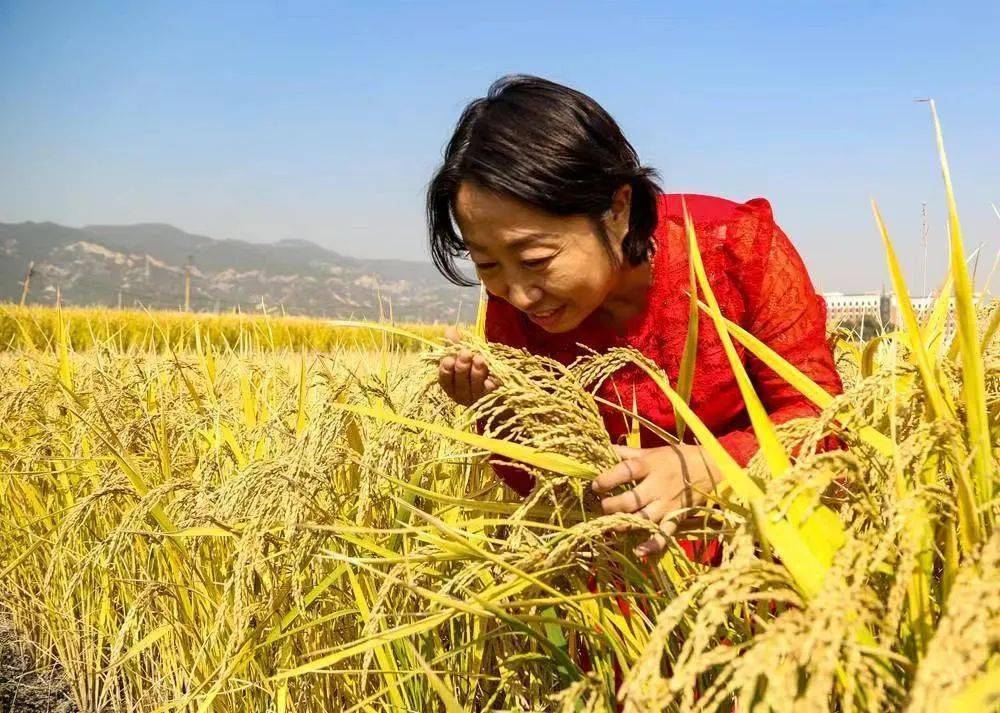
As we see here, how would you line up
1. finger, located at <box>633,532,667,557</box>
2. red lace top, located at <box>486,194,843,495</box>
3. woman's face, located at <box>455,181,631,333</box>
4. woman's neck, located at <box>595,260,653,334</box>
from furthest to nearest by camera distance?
1. woman's neck, located at <box>595,260,653,334</box>
2. red lace top, located at <box>486,194,843,495</box>
3. woman's face, located at <box>455,181,631,333</box>
4. finger, located at <box>633,532,667,557</box>

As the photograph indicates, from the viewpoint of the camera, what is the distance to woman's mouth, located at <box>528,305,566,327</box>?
5.80 feet

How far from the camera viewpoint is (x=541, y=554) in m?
1.10

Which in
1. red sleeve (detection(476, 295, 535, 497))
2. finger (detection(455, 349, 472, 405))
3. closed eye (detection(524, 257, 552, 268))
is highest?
closed eye (detection(524, 257, 552, 268))

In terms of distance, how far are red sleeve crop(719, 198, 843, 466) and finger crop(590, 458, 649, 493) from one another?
586 millimetres

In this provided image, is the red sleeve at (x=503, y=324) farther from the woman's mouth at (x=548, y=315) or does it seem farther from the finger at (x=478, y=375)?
the finger at (x=478, y=375)

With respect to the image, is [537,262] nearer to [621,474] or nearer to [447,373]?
[447,373]

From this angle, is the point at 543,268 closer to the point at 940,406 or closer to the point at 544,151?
the point at 544,151

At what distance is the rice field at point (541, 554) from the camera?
2.19 ft

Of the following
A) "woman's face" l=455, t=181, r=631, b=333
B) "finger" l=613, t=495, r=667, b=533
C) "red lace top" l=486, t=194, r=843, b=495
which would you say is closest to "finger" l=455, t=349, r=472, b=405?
"woman's face" l=455, t=181, r=631, b=333

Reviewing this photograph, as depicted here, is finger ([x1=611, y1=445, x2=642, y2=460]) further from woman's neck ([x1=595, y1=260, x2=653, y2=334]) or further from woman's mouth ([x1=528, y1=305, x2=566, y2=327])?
woman's neck ([x1=595, y1=260, x2=653, y2=334])

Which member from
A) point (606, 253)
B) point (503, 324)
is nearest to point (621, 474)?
point (606, 253)

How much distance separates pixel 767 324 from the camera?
1846 mm

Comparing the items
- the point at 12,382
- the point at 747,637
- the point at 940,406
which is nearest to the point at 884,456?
the point at 940,406

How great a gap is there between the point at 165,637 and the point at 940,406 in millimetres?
2132
